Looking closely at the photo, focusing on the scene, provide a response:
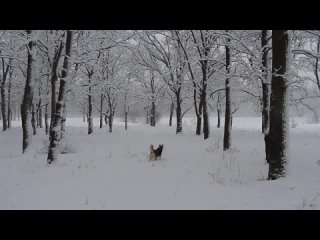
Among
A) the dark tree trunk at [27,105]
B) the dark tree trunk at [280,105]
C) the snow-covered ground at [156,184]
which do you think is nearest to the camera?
the snow-covered ground at [156,184]

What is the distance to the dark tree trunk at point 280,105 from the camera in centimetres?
746

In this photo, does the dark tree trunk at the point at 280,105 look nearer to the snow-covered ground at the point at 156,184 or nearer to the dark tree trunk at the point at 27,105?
the snow-covered ground at the point at 156,184

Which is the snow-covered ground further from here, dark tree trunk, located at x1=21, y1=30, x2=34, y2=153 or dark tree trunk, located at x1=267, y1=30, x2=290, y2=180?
dark tree trunk, located at x1=21, y1=30, x2=34, y2=153

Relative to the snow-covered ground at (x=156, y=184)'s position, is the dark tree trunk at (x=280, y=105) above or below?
above

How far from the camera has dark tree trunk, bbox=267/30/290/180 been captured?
7.46m

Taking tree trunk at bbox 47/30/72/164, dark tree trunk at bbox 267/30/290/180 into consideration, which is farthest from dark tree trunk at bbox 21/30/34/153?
Answer: dark tree trunk at bbox 267/30/290/180

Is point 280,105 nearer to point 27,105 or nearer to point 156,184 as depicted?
point 156,184

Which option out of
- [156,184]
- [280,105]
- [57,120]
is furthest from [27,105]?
[280,105]

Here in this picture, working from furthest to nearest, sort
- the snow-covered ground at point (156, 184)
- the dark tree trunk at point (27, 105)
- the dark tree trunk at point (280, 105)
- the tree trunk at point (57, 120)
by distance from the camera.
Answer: the dark tree trunk at point (27, 105), the tree trunk at point (57, 120), the dark tree trunk at point (280, 105), the snow-covered ground at point (156, 184)

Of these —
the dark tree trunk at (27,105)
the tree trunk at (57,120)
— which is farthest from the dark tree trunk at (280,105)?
the dark tree trunk at (27,105)
